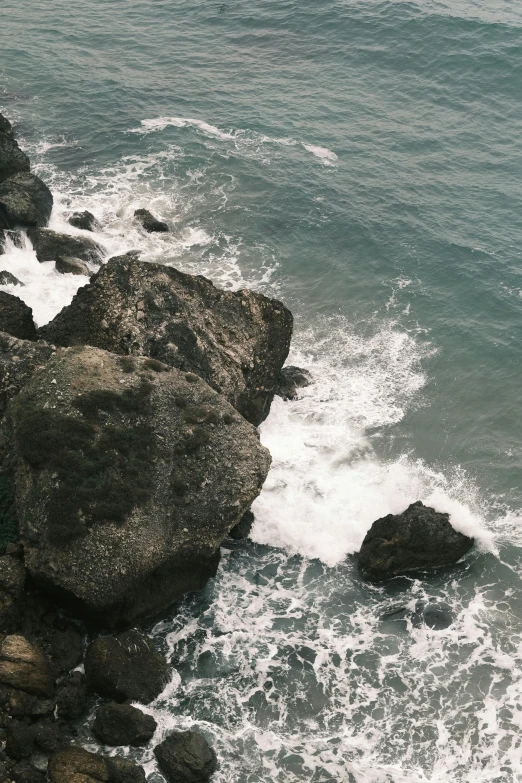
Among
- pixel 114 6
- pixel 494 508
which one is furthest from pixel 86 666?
pixel 114 6

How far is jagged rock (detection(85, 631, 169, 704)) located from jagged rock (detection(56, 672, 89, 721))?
567 mm

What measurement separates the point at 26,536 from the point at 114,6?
305 ft

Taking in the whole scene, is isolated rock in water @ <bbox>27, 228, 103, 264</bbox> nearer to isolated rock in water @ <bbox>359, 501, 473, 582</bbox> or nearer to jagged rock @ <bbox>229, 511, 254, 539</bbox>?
jagged rock @ <bbox>229, 511, 254, 539</bbox>

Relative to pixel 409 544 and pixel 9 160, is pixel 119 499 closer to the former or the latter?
pixel 409 544

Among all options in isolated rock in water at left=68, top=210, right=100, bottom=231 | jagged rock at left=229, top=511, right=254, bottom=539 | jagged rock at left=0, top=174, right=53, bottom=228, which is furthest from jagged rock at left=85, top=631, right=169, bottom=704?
isolated rock in water at left=68, top=210, right=100, bottom=231

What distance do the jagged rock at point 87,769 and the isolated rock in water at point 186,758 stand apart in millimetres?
1046

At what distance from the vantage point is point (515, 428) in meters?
44.6

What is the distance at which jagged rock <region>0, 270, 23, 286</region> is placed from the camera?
164 feet

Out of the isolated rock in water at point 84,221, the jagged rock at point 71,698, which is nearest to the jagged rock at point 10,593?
the jagged rock at point 71,698

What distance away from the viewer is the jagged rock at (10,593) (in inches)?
1178

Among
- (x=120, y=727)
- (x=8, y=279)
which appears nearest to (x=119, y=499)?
(x=120, y=727)

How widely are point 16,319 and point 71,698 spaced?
72.2 ft

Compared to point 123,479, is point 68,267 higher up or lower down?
higher up

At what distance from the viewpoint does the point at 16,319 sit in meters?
42.5
